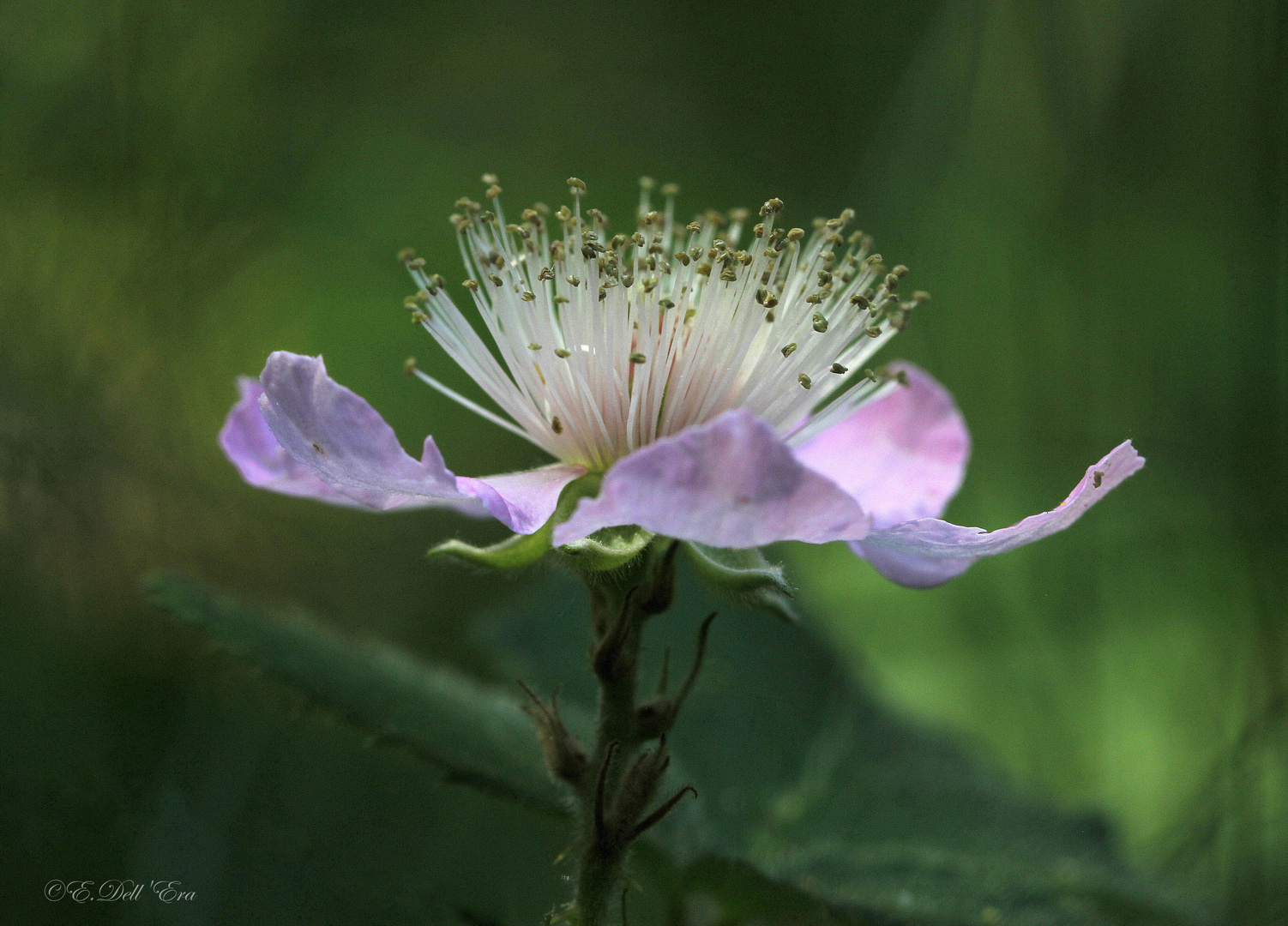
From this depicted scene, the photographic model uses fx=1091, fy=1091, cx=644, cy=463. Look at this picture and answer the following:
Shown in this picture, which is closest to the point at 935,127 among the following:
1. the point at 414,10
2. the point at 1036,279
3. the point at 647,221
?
the point at 1036,279

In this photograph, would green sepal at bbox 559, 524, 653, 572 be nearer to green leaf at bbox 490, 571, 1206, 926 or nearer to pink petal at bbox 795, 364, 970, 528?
green leaf at bbox 490, 571, 1206, 926

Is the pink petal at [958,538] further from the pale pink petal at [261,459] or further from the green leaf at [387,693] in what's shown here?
the pale pink petal at [261,459]

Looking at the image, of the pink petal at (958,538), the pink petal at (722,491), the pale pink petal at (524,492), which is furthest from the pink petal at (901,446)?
the pink petal at (722,491)

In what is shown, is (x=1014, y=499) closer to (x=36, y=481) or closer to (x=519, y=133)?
(x=519, y=133)

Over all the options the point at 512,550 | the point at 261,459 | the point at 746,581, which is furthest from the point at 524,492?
the point at 261,459

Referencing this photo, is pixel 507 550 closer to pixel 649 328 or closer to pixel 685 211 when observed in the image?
pixel 649 328
